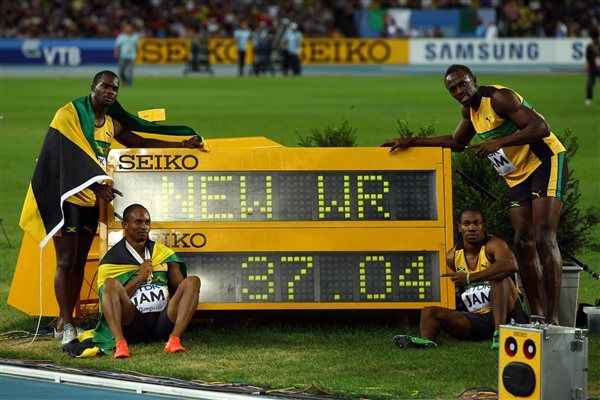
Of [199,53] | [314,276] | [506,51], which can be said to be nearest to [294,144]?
[314,276]

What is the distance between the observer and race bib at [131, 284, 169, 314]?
9.75 meters

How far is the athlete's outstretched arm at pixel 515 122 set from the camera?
32.0 feet

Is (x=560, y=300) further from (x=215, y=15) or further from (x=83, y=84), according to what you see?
(x=215, y=15)

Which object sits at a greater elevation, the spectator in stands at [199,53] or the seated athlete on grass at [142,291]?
the spectator in stands at [199,53]

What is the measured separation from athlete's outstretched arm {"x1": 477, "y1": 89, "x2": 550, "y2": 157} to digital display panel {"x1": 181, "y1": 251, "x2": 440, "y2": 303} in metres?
1.02

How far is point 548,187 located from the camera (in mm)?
9836

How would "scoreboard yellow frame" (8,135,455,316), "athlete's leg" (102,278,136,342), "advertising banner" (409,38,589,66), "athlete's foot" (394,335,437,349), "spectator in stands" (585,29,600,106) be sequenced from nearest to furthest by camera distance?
"athlete's leg" (102,278,136,342)
"athlete's foot" (394,335,437,349)
"scoreboard yellow frame" (8,135,455,316)
"spectator in stands" (585,29,600,106)
"advertising banner" (409,38,589,66)

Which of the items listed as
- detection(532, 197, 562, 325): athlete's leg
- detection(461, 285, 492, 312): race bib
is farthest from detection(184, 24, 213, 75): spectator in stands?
detection(532, 197, 562, 325): athlete's leg

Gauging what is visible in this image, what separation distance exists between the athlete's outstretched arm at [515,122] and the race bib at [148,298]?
2.44 meters

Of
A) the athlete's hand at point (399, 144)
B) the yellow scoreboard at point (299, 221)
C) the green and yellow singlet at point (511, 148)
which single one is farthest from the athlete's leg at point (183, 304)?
the green and yellow singlet at point (511, 148)

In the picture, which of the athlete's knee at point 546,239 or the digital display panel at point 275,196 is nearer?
the athlete's knee at point 546,239

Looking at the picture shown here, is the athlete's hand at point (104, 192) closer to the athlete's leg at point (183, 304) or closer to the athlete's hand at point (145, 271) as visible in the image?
the athlete's hand at point (145, 271)

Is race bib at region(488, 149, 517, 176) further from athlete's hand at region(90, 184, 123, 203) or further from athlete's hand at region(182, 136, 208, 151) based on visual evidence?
athlete's hand at region(90, 184, 123, 203)

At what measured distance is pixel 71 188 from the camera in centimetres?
994
